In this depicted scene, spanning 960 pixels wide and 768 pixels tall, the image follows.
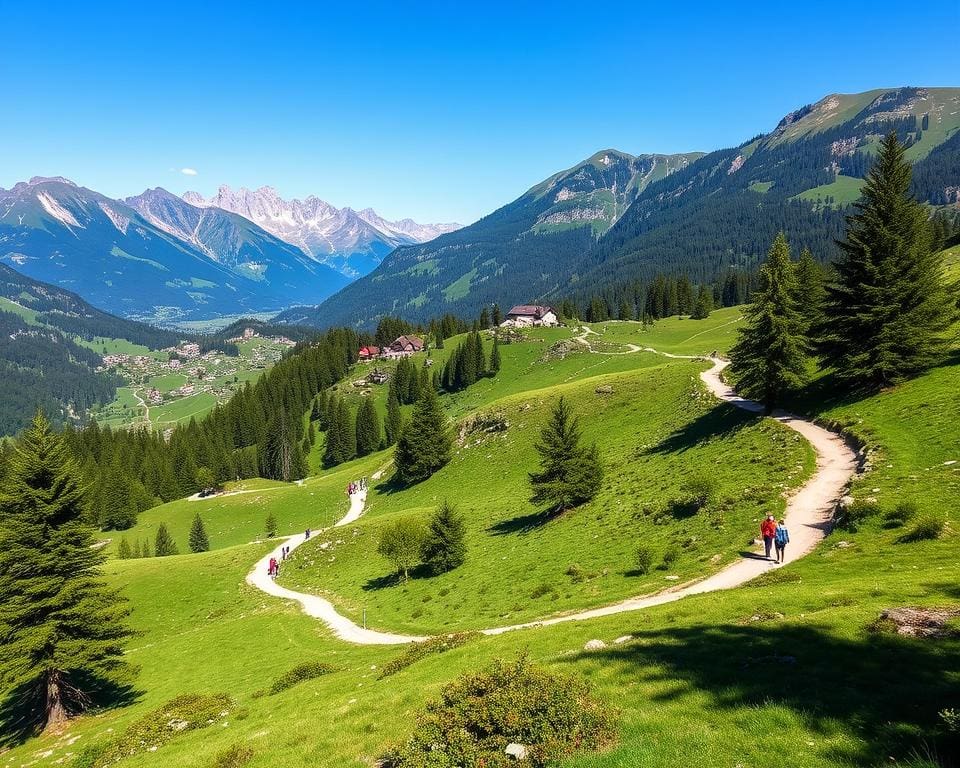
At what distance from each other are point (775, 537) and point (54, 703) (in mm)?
39012

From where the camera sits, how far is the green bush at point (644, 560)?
27.2 meters

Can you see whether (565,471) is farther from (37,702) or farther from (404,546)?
(37,702)

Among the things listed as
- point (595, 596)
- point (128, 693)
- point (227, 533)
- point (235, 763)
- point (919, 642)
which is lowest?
point (227, 533)

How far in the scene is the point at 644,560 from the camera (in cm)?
2720

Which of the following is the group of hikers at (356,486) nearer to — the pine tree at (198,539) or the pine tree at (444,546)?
the pine tree at (198,539)

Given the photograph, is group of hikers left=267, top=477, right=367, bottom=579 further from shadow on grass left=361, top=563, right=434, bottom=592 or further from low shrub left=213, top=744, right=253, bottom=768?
low shrub left=213, top=744, right=253, bottom=768

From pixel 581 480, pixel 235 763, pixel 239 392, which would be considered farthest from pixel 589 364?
pixel 239 392

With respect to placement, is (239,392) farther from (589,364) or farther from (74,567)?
(74,567)

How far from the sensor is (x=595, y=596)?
25.8m

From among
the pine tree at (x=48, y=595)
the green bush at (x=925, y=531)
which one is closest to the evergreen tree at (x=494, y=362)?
the pine tree at (x=48, y=595)

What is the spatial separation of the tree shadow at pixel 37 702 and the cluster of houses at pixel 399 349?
472 ft

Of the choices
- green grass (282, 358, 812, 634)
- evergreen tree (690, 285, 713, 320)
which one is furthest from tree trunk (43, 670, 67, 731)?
evergreen tree (690, 285, 713, 320)

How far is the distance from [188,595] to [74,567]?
26334 millimetres

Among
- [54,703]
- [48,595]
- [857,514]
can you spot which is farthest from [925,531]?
[54,703]
